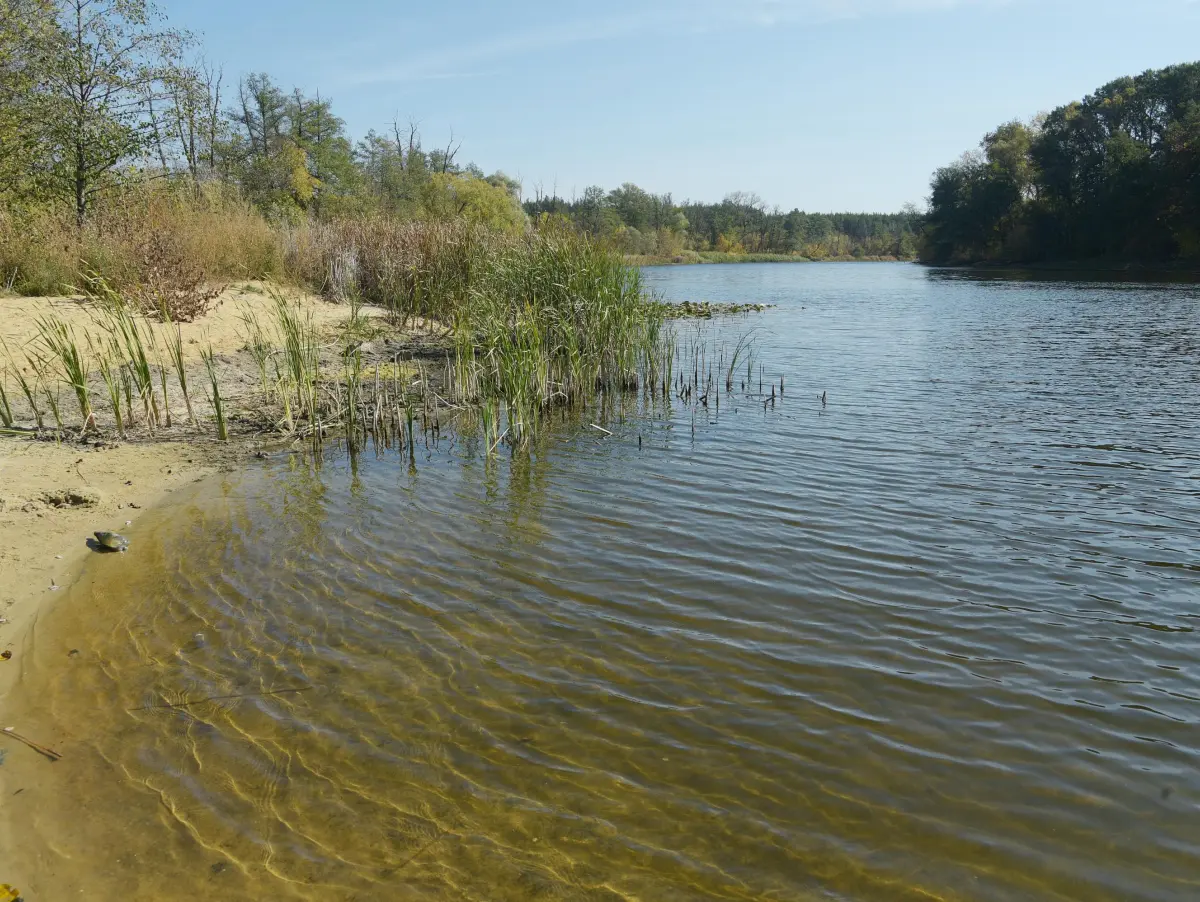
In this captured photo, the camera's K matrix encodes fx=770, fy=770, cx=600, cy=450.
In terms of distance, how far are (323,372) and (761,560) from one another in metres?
9.14

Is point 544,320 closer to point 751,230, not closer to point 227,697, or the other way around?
point 227,697

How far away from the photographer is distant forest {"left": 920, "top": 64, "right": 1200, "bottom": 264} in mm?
52656

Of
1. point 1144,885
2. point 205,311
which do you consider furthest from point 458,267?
point 1144,885

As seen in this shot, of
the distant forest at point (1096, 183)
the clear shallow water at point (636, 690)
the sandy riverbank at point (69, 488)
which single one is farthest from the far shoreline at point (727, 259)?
the clear shallow water at point (636, 690)

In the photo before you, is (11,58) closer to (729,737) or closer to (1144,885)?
(729,737)

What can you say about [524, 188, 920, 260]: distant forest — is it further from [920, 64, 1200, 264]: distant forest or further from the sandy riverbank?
the sandy riverbank

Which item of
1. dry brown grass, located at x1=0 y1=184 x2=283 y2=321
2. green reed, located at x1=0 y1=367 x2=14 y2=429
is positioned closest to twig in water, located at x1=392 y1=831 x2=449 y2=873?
green reed, located at x1=0 y1=367 x2=14 y2=429

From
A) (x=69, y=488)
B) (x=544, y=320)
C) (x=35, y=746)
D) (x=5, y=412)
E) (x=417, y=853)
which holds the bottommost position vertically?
(x=417, y=853)

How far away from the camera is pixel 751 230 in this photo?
14525cm

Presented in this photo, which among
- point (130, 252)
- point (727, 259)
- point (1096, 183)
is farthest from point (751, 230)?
point (130, 252)

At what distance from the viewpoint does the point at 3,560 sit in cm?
570

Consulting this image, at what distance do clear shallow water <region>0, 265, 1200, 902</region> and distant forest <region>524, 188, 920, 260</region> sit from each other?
315 feet

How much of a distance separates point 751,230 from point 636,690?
150066 mm

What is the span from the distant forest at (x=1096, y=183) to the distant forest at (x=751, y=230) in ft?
117
